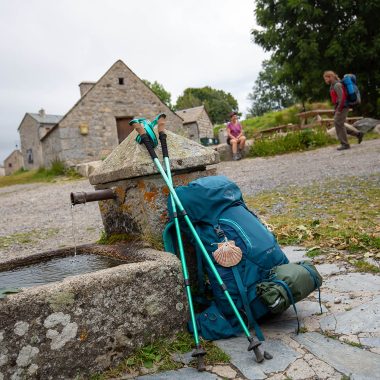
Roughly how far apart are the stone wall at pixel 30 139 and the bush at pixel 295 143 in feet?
80.5

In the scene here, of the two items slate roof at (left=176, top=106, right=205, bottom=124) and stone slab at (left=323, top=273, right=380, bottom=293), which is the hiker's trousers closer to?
stone slab at (left=323, top=273, right=380, bottom=293)

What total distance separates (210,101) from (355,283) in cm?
8228

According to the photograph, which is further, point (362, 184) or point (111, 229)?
→ point (362, 184)

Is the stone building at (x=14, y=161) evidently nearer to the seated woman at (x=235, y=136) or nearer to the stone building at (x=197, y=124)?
the stone building at (x=197, y=124)

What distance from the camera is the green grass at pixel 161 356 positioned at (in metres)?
2.11

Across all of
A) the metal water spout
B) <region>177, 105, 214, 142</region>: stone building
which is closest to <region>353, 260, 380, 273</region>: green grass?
the metal water spout

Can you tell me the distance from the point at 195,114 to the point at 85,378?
43.5 m

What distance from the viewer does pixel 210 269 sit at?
98.0 inches

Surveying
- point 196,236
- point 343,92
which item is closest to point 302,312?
point 196,236

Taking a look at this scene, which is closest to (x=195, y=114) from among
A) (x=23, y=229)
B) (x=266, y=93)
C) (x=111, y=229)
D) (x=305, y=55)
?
(x=305, y=55)

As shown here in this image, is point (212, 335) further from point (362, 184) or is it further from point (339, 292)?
point (362, 184)

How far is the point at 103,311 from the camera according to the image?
83.7 inches

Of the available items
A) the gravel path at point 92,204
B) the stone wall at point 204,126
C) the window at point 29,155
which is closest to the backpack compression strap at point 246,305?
the gravel path at point 92,204

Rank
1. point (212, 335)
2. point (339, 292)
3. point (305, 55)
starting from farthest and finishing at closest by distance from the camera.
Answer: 1. point (305, 55)
2. point (339, 292)
3. point (212, 335)
